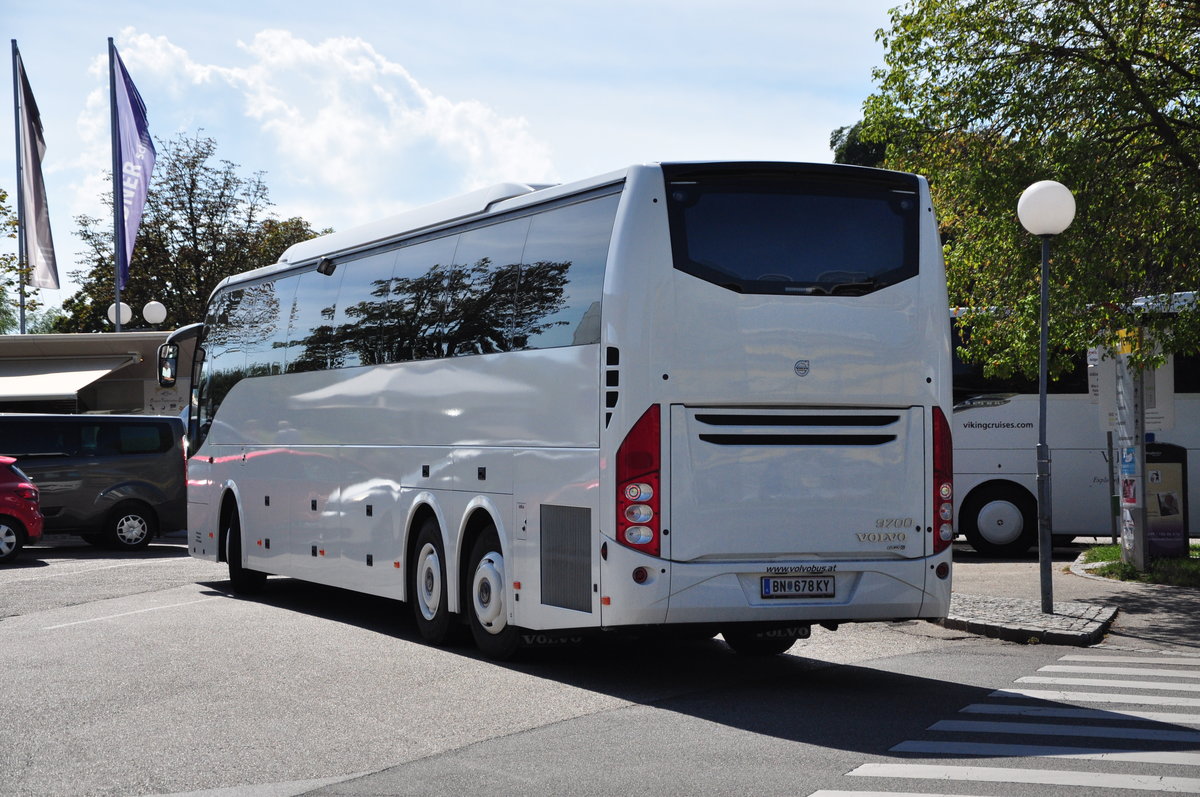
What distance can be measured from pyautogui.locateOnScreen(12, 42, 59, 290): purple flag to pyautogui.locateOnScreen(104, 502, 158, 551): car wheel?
693 inches

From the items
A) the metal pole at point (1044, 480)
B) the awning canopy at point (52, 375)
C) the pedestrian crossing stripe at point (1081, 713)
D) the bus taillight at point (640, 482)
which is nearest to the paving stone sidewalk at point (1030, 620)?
the metal pole at point (1044, 480)

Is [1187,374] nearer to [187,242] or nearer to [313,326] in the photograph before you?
[313,326]

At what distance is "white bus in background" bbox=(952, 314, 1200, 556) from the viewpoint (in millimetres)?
22406

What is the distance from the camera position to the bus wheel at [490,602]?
452 inches

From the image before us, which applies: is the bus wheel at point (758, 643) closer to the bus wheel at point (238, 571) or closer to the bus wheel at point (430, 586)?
the bus wheel at point (430, 586)

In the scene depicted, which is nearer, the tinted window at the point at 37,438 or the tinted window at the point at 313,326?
the tinted window at the point at 313,326

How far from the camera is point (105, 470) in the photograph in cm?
2444

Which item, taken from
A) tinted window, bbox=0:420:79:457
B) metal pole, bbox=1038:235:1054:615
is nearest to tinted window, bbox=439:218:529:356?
metal pole, bbox=1038:235:1054:615

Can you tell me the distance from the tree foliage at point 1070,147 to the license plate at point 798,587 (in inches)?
291

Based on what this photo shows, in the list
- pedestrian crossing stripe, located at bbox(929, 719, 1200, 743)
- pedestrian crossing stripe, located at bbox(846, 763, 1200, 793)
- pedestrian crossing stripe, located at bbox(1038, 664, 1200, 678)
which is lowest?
pedestrian crossing stripe, located at bbox(1038, 664, 1200, 678)

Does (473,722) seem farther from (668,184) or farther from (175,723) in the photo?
(668,184)

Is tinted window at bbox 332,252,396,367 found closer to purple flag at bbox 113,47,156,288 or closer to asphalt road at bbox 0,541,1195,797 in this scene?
asphalt road at bbox 0,541,1195,797

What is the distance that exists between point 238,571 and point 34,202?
26.4m

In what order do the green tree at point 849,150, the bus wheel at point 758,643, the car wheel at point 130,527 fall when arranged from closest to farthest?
1. the bus wheel at point 758,643
2. the car wheel at point 130,527
3. the green tree at point 849,150
